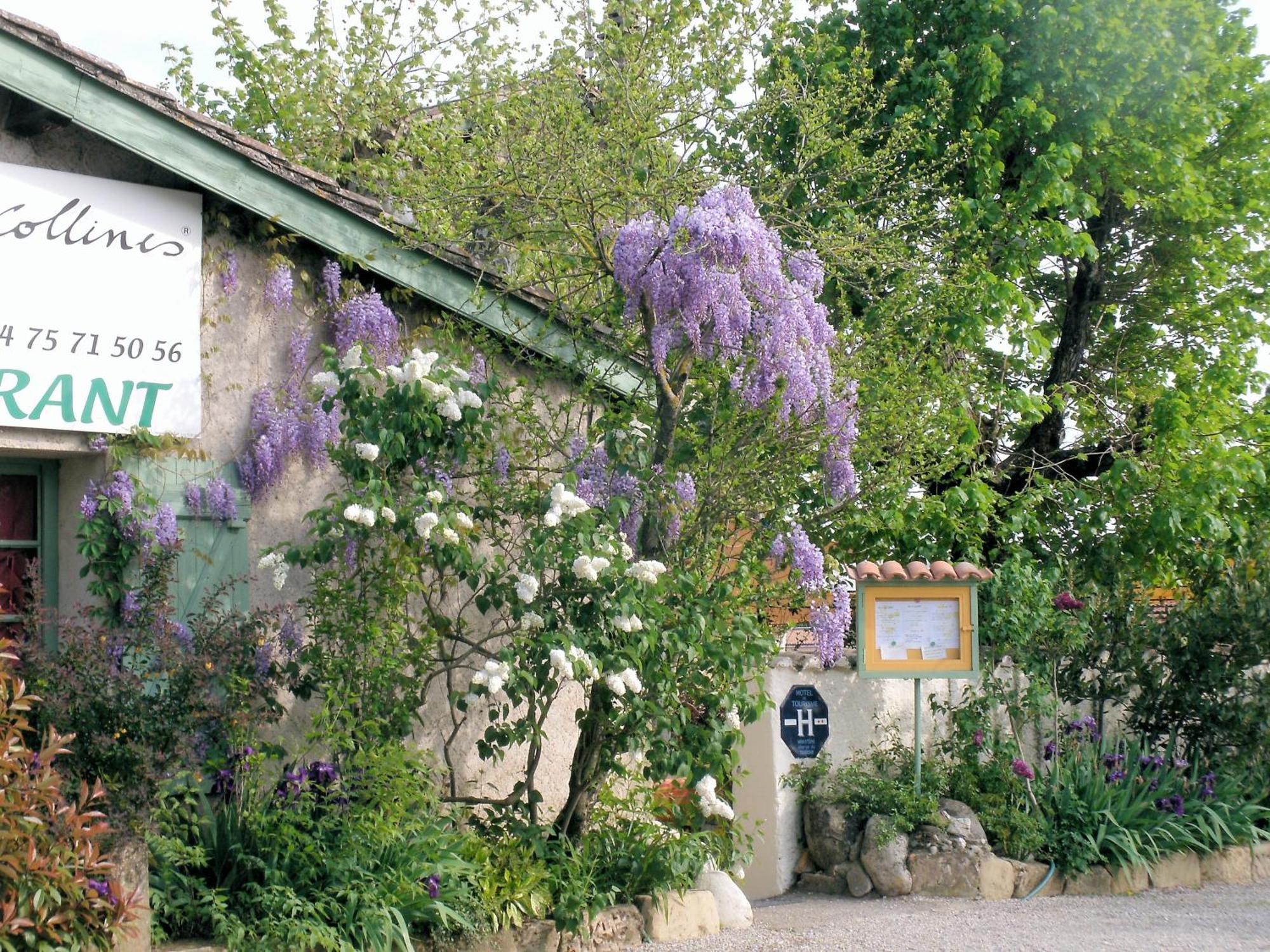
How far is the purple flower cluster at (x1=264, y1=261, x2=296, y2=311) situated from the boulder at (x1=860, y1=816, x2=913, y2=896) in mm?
4505

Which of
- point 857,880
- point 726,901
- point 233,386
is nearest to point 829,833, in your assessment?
point 857,880

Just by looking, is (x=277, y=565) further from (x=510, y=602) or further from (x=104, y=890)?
(x=104, y=890)

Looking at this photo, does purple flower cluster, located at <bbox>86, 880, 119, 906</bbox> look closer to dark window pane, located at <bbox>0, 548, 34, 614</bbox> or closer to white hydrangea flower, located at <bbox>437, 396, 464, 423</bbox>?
dark window pane, located at <bbox>0, 548, 34, 614</bbox>

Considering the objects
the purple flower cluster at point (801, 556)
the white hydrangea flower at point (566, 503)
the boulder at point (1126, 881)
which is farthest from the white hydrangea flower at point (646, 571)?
the boulder at point (1126, 881)

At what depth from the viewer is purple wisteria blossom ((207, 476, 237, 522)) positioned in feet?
20.5

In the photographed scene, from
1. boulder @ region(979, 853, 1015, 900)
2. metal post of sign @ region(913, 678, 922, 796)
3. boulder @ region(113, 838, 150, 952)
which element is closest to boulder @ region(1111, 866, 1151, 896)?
boulder @ region(979, 853, 1015, 900)

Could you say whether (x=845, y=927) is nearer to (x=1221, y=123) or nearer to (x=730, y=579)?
(x=730, y=579)

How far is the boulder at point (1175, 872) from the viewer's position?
831cm

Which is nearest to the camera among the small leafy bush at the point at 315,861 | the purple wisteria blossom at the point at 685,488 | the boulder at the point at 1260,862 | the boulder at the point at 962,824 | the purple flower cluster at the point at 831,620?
the small leafy bush at the point at 315,861

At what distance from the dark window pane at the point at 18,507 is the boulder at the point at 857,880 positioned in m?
4.92

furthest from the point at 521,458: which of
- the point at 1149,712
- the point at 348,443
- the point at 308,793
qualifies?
the point at 1149,712

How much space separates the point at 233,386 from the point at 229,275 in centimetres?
54

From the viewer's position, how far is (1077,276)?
12227 millimetres

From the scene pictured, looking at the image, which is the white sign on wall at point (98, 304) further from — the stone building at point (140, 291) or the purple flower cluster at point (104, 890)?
the purple flower cluster at point (104, 890)
